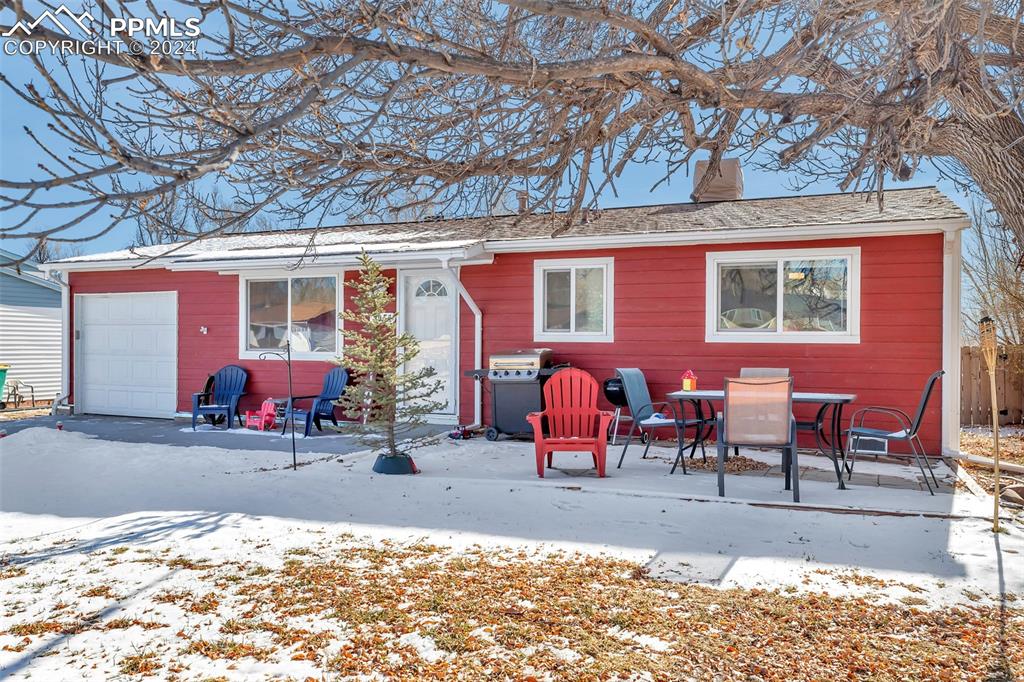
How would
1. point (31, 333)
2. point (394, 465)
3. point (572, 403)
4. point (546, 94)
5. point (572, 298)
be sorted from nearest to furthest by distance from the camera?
point (546, 94) < point (394, 465) < point (572, 403) < point (572, 298) < point (31, 333)

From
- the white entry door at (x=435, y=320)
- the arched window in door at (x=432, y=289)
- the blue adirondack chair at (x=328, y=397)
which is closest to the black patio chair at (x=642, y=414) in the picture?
the white entry door at (x=435, y=320)

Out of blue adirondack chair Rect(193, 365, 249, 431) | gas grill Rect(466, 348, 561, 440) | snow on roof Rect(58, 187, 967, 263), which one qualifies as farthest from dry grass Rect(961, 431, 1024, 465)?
blue adirondack chair Rect(193, 365, 249, 431)

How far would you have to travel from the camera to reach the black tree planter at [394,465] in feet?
20.5

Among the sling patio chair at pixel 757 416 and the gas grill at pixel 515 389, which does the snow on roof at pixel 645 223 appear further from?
the sling patio chair at pixel 757 416

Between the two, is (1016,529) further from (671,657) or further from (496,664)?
(496,664)

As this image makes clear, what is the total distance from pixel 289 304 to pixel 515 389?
14.2 feet

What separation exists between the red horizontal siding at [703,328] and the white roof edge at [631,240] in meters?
0.13

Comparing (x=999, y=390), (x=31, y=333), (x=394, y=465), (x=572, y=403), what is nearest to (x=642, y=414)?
(x=572, y=403)

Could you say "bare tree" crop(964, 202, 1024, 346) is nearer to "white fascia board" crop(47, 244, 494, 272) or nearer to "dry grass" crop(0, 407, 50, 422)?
"white fascia board" crop(47, 244, 494, 272)

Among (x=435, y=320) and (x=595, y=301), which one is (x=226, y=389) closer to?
(x=435, y=320)

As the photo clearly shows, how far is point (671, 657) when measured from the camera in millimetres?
2609

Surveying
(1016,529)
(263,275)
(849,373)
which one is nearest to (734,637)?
(1016,529)

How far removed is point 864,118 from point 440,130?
9.05 feet

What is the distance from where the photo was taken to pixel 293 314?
35.1ft
